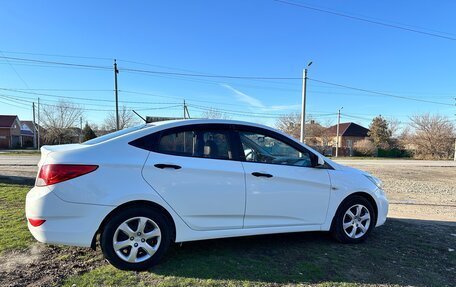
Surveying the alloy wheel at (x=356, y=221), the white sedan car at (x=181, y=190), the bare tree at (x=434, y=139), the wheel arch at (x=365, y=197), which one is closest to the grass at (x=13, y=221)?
the white sedan car at (x=181, y=190)

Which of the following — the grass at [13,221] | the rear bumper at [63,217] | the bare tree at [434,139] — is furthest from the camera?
the bare tree at [434,139]

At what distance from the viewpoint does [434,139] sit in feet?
164

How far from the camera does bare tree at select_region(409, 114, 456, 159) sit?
49656mm

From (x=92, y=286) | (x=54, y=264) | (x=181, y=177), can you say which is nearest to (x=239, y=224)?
(x=181, y=177)

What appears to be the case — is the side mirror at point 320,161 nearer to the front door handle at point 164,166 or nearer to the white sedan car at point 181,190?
the white sedan car at point 181,190

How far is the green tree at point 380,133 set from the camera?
184 ft

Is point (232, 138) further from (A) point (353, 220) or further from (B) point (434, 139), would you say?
(B) point (434, 139)

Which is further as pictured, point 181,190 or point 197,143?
point 197,143

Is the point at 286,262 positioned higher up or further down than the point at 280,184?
further down

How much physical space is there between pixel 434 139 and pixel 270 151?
53.7 m

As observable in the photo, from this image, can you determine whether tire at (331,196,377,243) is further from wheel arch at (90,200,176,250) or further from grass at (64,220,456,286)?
wheel arch at (90,200,176,250)

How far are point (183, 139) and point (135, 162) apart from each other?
637mm

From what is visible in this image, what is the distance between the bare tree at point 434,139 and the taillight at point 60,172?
53542 mm

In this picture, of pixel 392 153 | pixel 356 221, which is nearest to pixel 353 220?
pixel 356 221
